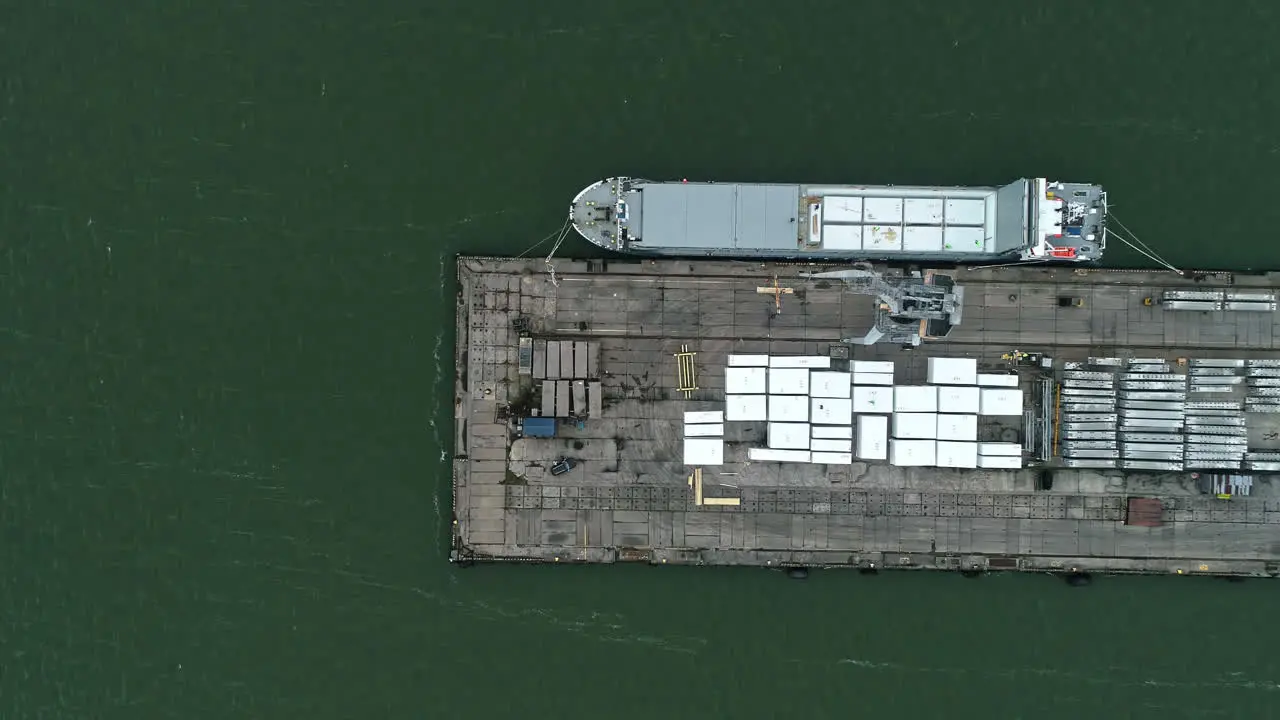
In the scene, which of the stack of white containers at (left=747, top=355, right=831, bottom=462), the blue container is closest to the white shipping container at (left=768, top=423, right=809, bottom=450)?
the stack of white containers at (left=747, top=355, right=831, bottom=462)

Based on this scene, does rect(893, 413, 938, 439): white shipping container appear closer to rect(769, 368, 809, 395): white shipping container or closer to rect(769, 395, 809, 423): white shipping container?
rect(769, 395, 809, 423): white shipping container

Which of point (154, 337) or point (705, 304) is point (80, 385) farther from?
point (705, 304)

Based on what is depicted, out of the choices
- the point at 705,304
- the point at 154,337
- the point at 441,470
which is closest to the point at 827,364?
the point at 705,304

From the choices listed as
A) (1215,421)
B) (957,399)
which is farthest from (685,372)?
(1215,421)

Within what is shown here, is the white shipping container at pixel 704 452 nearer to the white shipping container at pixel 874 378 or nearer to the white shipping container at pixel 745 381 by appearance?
the white shipping container at pixel 745 381

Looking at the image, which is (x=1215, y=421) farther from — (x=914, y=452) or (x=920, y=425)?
(x=914, y=452)
